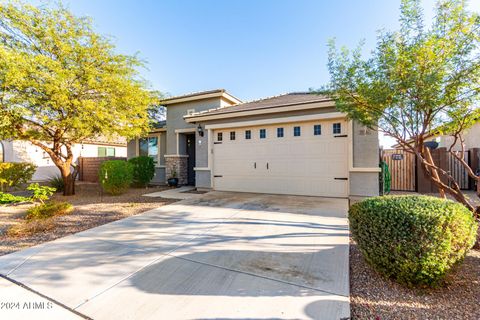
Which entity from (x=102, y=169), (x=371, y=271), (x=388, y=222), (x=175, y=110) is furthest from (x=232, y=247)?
(x=175, y=110)

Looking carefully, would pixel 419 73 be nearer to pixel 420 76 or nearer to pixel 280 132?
pixel 420 76

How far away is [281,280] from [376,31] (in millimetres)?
4210

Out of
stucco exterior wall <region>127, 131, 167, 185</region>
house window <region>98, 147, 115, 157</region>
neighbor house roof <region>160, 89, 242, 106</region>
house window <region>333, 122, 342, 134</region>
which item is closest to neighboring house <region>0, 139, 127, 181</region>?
house window <region>98, 147, 115, 157</region>

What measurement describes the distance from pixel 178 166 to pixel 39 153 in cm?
1111

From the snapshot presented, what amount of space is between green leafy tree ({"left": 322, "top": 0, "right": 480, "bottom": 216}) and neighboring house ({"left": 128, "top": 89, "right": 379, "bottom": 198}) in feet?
8.10

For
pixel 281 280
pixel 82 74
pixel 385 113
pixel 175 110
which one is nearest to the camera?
pixel 281 280

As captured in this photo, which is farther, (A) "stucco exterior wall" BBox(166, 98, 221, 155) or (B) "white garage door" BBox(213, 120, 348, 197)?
(A) "stucco exterior wall" BBox(166, 98, 221, 155)

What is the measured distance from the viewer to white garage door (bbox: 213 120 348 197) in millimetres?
7211

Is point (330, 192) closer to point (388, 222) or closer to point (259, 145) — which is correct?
point (259, 145)

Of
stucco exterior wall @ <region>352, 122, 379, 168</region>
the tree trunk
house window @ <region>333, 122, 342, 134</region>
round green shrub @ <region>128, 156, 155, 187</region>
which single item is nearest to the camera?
stucco exterior wall @ <region>352, 122, 379, 168</region>

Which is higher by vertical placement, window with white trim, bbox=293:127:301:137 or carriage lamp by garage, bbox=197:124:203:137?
carriage lamp by garage, bbox=197:124:203:137

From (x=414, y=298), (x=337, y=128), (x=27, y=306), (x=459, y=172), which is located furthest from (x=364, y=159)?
(x=27, y=306)

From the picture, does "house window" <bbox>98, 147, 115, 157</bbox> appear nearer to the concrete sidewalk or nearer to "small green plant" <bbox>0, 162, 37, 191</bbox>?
"small green plant" <bbox>0, 162, 37, 191</bbox>

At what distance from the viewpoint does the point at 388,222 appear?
7.75 feet
